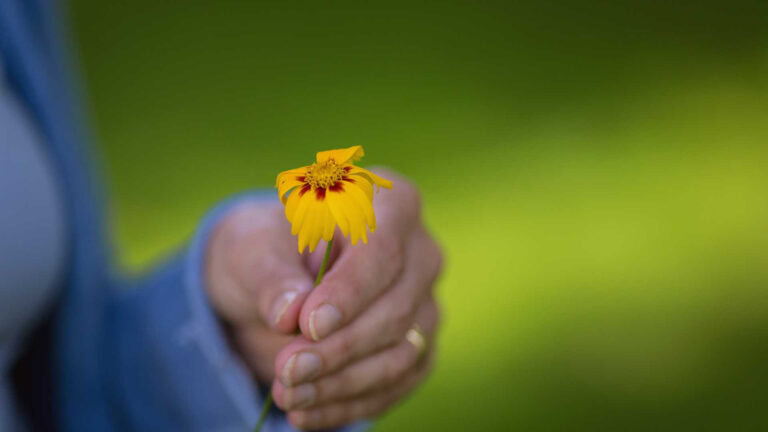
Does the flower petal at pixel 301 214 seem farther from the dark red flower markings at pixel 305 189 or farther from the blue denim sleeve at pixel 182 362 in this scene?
the blue denim sleeve at pixel 182 362

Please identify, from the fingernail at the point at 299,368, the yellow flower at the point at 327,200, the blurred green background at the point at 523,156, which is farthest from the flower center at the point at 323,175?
the blurred green background at the point at 523,156

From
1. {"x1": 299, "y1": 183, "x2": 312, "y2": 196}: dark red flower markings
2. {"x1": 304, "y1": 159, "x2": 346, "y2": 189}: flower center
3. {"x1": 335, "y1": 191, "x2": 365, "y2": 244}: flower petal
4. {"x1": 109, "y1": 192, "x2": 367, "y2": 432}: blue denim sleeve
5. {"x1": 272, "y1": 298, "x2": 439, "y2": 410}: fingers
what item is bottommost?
{"x1": 109, "y1": 192, "x2": 367, "y2": 432}: blue denim sleeve

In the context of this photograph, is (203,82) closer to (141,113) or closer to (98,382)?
(141,113)

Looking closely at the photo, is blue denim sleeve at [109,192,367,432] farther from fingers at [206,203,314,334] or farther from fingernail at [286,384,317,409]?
fingernail at [286,384,317,409]

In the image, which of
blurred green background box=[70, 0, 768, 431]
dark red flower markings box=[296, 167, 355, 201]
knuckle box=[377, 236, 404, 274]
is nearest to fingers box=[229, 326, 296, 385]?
knuckle box=[377, 236, 404, 274]

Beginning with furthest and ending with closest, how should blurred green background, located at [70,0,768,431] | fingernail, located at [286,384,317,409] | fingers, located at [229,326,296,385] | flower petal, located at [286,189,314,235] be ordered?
blurred green background, located at [70,0,768,431]
fingers, located at [229,326,296,385]
fingernail, located at [286,384,317,409]
flower petal, located at [286,189,314,235]

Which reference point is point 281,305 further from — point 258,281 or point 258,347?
point 258,347

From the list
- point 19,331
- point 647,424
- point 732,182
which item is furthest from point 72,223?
point 732,182
